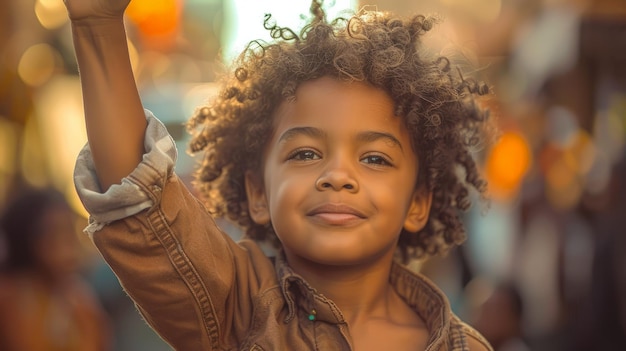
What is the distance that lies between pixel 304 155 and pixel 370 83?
28cm

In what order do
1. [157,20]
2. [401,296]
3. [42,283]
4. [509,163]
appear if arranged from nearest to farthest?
[401,296] → [42,283] → [509,163] → [157,20]

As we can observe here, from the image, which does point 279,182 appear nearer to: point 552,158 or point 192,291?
point 192,291

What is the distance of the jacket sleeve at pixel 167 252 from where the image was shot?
2.61 metres

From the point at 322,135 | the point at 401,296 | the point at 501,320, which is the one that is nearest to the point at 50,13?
the point at 501,320

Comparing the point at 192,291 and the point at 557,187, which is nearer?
the point at 192,291

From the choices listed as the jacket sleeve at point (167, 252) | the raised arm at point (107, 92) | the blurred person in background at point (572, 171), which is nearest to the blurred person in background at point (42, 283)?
the jacket sleeve at point (167, 252)

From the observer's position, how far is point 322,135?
9.79 feet

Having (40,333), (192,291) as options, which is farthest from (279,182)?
(40,333)

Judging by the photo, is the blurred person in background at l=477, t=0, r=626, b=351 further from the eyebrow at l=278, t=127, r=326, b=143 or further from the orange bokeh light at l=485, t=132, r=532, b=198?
the eyebrow at l=278, t=127, r=326, b=143

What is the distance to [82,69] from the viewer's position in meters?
2.63

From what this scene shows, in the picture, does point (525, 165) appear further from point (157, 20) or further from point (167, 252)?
point (167, 252)

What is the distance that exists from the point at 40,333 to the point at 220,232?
3059 mm

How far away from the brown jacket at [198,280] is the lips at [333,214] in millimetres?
184

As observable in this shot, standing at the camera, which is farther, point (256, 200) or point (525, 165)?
point (525, 165)
